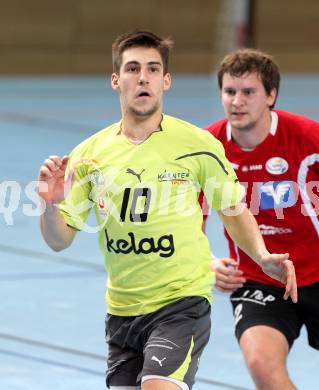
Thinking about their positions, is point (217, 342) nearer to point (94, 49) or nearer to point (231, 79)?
Answer: point (231, 79)

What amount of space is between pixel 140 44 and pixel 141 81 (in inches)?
8.0

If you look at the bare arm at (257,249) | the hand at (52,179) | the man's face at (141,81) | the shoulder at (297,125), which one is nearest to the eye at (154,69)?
the man's face at (141,81)

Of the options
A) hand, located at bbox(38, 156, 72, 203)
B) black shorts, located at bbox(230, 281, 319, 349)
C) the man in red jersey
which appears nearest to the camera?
hand, located at bbox(38, 156, 72, 203)

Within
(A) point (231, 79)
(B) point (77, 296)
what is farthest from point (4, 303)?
(A) point (231, 79)

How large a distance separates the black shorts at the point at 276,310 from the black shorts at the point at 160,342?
644mm

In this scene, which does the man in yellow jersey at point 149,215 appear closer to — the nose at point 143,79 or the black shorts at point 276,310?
the nose at point 143,79

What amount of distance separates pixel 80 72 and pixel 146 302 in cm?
1590

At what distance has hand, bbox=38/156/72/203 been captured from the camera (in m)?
4.55

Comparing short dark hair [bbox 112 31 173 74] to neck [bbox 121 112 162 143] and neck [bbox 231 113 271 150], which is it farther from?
neck [bbox 231 113 271 150]

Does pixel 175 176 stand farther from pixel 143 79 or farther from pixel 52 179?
pixel 52 179

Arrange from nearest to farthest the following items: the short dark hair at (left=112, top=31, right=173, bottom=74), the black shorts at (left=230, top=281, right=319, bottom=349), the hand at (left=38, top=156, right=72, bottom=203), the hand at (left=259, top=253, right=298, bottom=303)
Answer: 1. the hand at (left=38, top=156, right=72, bottom=203)
2. the hand at (left=259, top=253, right=298, bottom=303)
3. the short dark hair at (left=112, top=31, right=173, bottom=74)
4. the black shorts at (left=230, top=281, right=319, bottom=349)

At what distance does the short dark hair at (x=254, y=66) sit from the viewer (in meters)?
5.71

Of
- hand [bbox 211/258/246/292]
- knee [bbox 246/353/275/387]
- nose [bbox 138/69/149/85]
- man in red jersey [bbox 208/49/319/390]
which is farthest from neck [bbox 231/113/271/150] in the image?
knee [bbox 246/353/275/387]

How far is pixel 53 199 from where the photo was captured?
4.62 m
